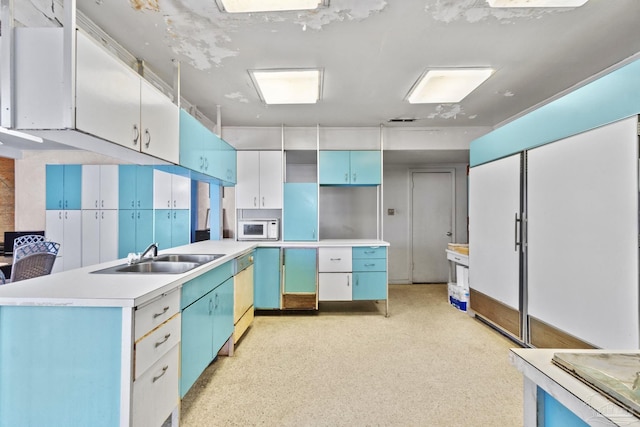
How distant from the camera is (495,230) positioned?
3.05 metres

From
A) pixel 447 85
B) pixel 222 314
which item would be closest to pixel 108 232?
pixel 222 314

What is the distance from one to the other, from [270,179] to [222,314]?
211 cm

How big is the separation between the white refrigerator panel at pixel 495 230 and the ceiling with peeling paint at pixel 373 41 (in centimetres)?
89

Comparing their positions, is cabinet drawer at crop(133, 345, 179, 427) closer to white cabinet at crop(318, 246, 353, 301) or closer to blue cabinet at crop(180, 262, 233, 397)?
blue cabinet at crop(180, 262, 233, 397)

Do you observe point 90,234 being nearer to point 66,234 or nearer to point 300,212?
point 66,234

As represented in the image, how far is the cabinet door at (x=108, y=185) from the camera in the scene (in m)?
4.44

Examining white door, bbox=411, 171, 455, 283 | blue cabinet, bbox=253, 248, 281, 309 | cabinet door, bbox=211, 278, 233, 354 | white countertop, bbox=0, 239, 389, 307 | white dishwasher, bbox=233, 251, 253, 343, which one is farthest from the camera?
white door, bbox=411, 171, 455, 283

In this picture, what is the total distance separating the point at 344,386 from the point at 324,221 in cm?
319

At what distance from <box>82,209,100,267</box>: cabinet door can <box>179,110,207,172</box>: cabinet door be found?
283cm

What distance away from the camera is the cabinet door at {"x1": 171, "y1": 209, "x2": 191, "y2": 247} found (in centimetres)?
452

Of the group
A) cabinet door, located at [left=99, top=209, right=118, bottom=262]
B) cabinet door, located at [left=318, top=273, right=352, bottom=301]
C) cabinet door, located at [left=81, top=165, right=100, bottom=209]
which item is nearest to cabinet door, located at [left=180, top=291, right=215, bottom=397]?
cabinet door, located at [left=318, top=273, right=352, bottom=301]

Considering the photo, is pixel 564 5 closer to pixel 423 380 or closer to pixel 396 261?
pixel 423 380

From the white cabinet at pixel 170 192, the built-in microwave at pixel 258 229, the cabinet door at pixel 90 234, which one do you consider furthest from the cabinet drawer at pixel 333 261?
the cabinet door at pixel 90 234

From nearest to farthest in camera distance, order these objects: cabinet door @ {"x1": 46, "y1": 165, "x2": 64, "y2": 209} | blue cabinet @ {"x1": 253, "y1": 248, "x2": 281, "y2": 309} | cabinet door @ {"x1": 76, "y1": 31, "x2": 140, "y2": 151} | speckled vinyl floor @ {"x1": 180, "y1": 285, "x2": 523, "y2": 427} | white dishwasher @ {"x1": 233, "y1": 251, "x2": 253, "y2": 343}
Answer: cabinet door @ {"x1": 76, "y1": 31, "x2": 140, "y2": 151}, speckled vinyl floor @ {"x1": 180, "y1": 285, "x2": 523, "y2": 427}, white dishwasher @ {"x1": 233, "y1": 251, "x2": 253, "y2": 343}, blue cabinet @ {"x1": 253, "y1": 248, "x2": 281, "y2": 309}, cabinet door @ {"x1": 46, "y1": 165, "x2": 64, "y2": 209}
